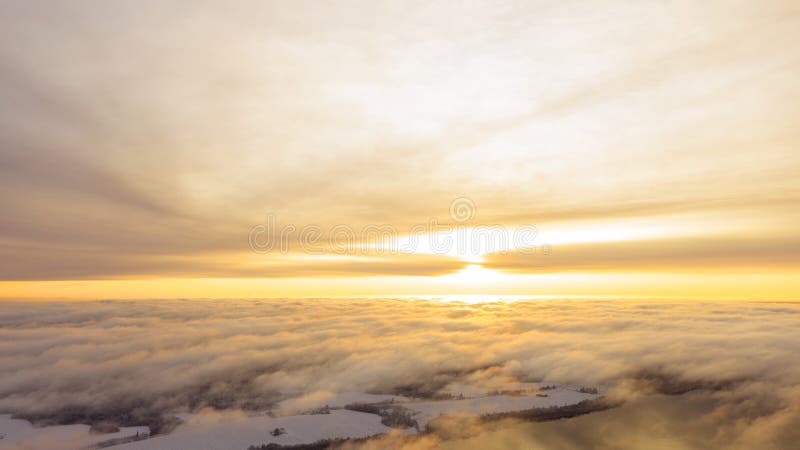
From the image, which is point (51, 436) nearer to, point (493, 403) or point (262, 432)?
point (262, 432)

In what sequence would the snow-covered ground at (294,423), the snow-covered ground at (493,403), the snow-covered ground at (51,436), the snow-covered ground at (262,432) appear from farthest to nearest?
the snow-covered ground at (493,403) → the snow-covered ground at (51,436) → the snow-covered ground at (294,423) → the snow-covered ground at (262,432)

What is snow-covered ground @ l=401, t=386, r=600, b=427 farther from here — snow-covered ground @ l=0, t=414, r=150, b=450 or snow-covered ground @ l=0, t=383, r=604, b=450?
snow-covered ground @ l=0, t=414, r=150, b=450

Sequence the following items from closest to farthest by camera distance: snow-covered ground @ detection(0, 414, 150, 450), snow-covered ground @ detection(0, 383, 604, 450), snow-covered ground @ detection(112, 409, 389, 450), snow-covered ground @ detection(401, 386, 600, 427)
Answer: snow-covered ground @ detection(112, 409, 389, 450) → snow-covered ground @ detection(0, 383, 604, 450) → snow-covered ground @ detection(0, 414, 150, 450) → snow-covered ground @ detection(401, 386, 600, 427)

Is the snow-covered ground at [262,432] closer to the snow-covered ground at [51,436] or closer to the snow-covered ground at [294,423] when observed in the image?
the snow-covered ground at [294,423]

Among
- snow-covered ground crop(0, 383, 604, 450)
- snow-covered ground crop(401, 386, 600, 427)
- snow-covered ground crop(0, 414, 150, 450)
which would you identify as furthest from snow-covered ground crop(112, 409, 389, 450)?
snow-covered ground crop(401, 386, 600, 427)

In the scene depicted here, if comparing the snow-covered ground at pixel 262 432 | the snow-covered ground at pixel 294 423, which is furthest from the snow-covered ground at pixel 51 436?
the snow-covered ground at pixel 262 432

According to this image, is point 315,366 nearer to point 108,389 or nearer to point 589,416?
point 108,389

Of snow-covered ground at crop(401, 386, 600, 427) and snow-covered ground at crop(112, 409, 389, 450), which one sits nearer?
snow-covered ground at crop(112, 409, 389, 450)
